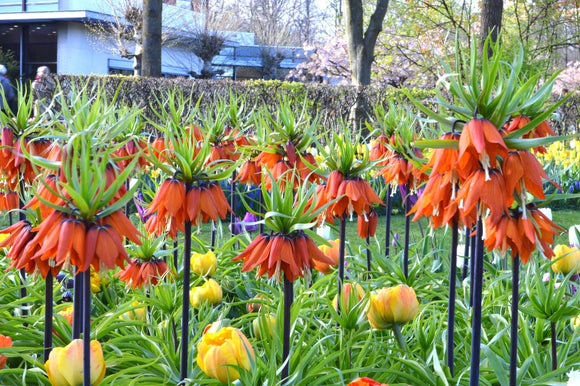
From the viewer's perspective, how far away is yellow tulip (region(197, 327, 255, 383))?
1485mm

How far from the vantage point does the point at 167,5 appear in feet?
93.1

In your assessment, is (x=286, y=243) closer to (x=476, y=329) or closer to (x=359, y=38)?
(x=476, y=329)

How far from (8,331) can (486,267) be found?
1.89 meters

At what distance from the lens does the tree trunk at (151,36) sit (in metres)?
11.3

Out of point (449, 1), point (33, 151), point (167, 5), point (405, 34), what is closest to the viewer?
point (33, 151)

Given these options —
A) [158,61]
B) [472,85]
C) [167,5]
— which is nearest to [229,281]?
[472,85]

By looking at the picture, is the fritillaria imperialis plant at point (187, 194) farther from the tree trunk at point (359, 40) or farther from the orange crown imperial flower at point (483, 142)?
the tree trunk at point (359, 40)

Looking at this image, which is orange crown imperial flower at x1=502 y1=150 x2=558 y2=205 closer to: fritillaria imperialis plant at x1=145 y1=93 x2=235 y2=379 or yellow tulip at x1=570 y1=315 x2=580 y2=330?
fritillaria imperialis plant at x1=145 y1=93 x2=235 y2=379

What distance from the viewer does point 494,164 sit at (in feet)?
4.33

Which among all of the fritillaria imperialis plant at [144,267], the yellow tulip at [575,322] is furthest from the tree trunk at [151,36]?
the yellow tulip at [575,322]

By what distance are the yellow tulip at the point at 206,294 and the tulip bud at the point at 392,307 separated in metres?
0.67

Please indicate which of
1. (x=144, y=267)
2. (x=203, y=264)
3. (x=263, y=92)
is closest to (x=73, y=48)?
(x=263, y=92)

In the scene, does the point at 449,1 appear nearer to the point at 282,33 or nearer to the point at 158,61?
the point at 158,61

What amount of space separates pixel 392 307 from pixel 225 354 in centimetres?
50
